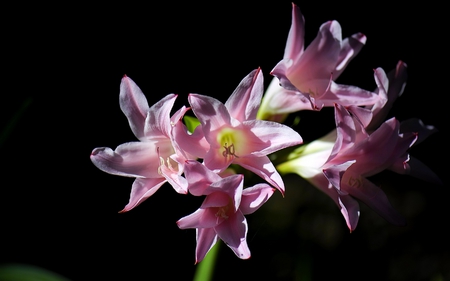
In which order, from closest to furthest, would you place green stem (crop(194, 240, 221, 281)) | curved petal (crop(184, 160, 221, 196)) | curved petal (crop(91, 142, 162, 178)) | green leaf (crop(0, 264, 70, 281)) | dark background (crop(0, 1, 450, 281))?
curved petal (crop(184, 160, 221, 196)) < curved petal (crop(91, 142, 162, 178)) < green stem (crop(194, 240, 221, 281)) < green leaf (crop(0, 264, 70, 281)) < dark background (crop(0, 1, 450, 281))

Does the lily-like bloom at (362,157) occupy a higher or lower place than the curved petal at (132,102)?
lower

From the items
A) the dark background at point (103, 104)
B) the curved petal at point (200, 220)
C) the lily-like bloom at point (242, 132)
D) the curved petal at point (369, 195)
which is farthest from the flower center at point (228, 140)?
the dark background at point (103, 104)

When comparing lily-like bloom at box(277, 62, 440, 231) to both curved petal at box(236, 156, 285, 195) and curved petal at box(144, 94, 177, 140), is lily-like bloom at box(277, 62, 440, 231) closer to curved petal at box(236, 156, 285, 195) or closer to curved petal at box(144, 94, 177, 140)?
curved petal at box(236, 156, 285, 195)

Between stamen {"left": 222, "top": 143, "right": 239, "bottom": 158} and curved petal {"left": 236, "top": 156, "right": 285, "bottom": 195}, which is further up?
stamen {"left": 222, "top": 143, "right": 239, "bottom": 158}

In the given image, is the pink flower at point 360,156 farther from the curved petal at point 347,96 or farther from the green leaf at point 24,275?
the green leaf at point 24,275

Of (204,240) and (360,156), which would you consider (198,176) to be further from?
(360,156)

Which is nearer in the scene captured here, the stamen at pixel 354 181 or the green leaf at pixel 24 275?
the stamen at pixel 354 181

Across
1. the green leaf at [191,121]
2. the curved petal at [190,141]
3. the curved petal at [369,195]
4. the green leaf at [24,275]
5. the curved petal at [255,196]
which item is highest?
the curved petal at [190,141]

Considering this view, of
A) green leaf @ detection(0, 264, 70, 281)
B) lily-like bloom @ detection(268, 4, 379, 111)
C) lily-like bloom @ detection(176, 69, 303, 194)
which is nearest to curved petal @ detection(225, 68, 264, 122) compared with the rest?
lily-like bloom @ detection(176, 69, 303, 194)
